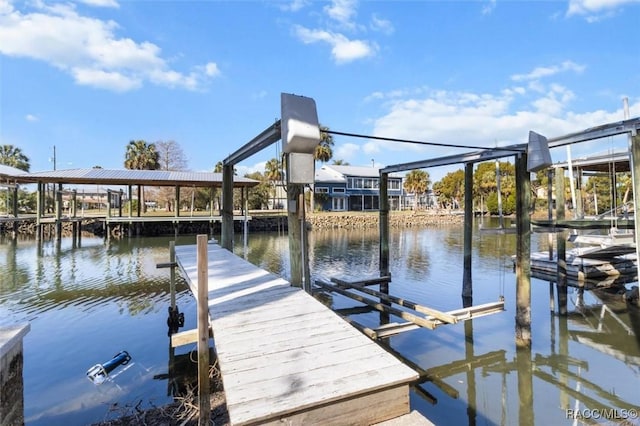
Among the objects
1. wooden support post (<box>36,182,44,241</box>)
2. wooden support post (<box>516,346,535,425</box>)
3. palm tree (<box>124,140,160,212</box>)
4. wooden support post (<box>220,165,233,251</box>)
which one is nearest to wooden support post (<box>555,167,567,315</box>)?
wooden support post (<box>516,346,535,425</box>)

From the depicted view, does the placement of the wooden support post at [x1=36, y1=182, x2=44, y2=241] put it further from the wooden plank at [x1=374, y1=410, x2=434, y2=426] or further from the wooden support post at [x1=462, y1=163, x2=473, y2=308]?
the wooden plank at [x1=374, y1=410, x2=434, y2=426]

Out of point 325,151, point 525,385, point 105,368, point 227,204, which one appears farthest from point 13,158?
point 525,385

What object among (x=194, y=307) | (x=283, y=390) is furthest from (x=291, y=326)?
(x=194, y=307)

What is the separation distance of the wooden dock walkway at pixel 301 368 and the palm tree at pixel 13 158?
51992 mm

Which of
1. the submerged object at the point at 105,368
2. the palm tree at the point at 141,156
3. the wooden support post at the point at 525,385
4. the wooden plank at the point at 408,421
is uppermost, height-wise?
the palm tree at the point at 141,156

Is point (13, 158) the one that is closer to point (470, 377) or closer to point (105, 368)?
point (105, 368)

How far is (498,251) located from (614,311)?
9956mm

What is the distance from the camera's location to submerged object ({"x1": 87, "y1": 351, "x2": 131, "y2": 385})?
5602 millimetres

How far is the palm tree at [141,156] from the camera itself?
38031mm

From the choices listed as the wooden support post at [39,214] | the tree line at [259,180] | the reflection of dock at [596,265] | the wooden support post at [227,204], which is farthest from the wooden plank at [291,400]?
the tree line at [259,180]

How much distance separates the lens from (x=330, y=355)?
3211 mm

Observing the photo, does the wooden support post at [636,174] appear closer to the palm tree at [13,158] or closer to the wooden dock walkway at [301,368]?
the wooden dock walkway at [301,368]

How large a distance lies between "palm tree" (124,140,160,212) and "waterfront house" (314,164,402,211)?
736 inches

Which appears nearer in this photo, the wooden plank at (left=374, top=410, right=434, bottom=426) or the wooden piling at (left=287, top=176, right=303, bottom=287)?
the wooden plank at (left=374, top=410, right=434, bottom=426)
